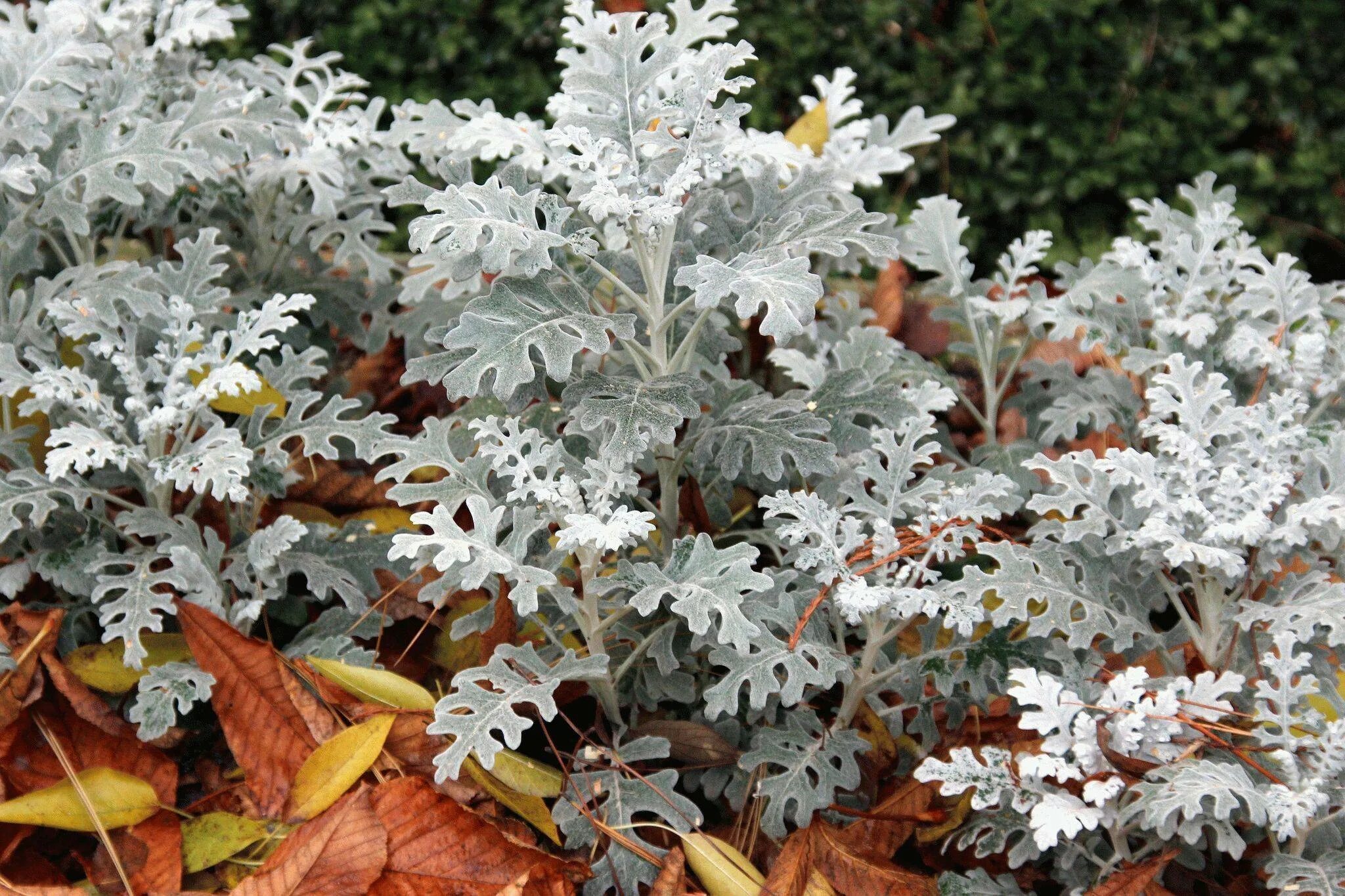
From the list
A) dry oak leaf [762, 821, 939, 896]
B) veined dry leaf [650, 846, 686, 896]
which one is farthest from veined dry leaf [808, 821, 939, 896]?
veined dry leaf [650, 846, 686, 896]

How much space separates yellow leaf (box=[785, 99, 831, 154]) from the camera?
2.51 meters

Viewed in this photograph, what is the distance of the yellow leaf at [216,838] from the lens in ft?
5.59

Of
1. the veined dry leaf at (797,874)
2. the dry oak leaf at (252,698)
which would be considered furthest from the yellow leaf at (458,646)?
the veined dry leaf at (797,874)

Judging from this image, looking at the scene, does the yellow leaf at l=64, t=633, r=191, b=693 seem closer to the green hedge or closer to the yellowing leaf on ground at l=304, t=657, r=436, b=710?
the yellowing leaf on ground at l=304, t=657, r=436, b=710

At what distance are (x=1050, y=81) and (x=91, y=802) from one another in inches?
119

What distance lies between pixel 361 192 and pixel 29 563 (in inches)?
36.8

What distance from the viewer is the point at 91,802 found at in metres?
1.75

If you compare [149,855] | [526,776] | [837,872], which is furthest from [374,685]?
[837,872]

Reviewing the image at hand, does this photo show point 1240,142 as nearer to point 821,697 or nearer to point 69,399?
point 821,697

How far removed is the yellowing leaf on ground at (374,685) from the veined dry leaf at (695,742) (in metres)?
0.35

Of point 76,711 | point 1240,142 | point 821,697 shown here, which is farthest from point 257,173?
point 1240,142

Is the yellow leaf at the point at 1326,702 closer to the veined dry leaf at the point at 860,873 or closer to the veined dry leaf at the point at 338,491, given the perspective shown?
the veined dry leaf at the point at 860,873

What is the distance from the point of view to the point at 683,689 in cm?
179

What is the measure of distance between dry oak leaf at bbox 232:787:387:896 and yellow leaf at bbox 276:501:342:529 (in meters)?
0.66
